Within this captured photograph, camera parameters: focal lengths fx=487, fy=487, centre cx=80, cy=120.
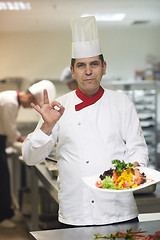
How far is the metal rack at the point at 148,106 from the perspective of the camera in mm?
5033

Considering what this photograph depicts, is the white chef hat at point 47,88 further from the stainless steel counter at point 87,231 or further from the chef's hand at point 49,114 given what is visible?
the stainless steel counter at point 87,231

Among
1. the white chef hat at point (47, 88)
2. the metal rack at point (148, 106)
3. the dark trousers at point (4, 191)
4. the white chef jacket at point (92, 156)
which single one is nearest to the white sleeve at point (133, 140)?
the white chef jacket at point (92, 156)

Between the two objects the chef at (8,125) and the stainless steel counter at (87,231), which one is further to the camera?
the chef at (8,125)

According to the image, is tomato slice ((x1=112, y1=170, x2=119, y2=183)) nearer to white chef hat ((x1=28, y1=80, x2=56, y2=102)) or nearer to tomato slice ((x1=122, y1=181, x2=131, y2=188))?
tomato slice ((x1=122, y1=181, x2=131, y2=188))

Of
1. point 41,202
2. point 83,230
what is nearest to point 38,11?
point 41,202

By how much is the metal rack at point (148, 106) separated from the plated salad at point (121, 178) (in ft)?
10.1

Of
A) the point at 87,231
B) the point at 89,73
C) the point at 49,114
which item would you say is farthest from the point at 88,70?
the point at 87,231

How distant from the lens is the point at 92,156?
2.05 meters

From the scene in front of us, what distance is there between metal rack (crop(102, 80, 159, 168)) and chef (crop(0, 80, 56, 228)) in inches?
57.7

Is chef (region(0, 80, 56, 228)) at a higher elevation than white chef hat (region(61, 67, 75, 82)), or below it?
below

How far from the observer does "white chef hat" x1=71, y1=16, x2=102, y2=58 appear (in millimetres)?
2148

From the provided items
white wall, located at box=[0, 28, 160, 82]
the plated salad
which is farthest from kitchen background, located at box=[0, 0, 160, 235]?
the plated salad

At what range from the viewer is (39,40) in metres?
4.16

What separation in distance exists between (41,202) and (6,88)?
104cm
